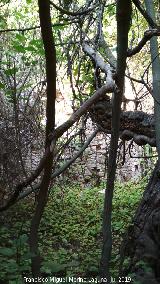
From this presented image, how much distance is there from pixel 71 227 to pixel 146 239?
84.3 inches

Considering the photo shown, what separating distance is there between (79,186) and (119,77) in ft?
17.6

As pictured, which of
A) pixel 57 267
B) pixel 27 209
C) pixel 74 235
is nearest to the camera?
pixel 57 267

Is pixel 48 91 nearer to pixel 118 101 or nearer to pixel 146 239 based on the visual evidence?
pixel 118 101

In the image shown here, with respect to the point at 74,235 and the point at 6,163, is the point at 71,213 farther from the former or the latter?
the point at 6,163

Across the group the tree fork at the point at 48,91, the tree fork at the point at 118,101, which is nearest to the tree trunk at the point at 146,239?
the tree fork at the point at 118,101

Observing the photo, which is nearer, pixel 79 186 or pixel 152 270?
pixel 152 270

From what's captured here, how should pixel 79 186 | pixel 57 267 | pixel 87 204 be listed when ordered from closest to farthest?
1. pixel 57 267
2. pixel 87 204
3. pixel 79 186

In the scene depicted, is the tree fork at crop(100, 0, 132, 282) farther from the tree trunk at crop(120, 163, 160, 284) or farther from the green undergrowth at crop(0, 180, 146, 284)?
the green undergrowth at crop(0, 180, 146, 284)

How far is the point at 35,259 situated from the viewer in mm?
1724

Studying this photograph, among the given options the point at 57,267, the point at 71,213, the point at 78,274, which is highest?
the point at 71,213

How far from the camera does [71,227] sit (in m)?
4.83

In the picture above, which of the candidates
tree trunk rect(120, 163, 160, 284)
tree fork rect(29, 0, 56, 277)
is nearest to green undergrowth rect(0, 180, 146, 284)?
tree trunk rect(120, 163, 160, 284)

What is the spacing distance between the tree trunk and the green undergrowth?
43 centimetres

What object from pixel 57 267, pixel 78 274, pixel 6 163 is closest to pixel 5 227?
pixel 6 163
